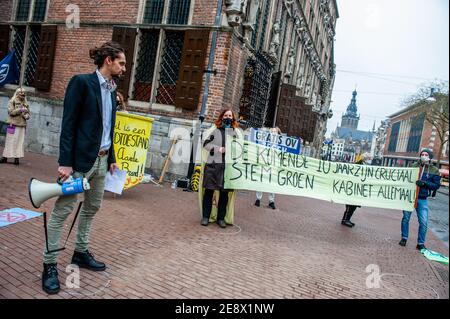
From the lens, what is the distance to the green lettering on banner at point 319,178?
6015 millimetres

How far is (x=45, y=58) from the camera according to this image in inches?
456

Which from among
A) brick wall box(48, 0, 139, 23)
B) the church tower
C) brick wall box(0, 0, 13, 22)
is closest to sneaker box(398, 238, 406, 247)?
brick wall box(48, 0, 139, 23)

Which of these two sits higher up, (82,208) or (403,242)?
(82,208)

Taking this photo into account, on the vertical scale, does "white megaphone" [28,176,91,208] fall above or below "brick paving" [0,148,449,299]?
above

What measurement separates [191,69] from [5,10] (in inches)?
341

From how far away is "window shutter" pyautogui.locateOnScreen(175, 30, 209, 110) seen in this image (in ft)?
31.7

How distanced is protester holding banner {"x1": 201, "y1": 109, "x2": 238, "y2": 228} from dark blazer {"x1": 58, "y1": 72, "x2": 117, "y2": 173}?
2.67 m

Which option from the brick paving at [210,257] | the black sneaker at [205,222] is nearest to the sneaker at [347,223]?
the brick paving at [210,257]

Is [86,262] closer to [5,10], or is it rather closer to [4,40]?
[4,40]

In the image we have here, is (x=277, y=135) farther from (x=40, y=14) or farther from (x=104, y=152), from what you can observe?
(x=40, y=14)

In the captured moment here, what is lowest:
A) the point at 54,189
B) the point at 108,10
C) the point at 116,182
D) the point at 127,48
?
the point at 116,182

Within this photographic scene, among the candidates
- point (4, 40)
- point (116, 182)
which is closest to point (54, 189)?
point (116, 182)

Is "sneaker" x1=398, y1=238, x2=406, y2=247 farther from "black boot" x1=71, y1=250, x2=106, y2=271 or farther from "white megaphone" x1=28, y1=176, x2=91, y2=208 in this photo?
"white megaphone" x1=28, y1=176, x2=91, y2=208
